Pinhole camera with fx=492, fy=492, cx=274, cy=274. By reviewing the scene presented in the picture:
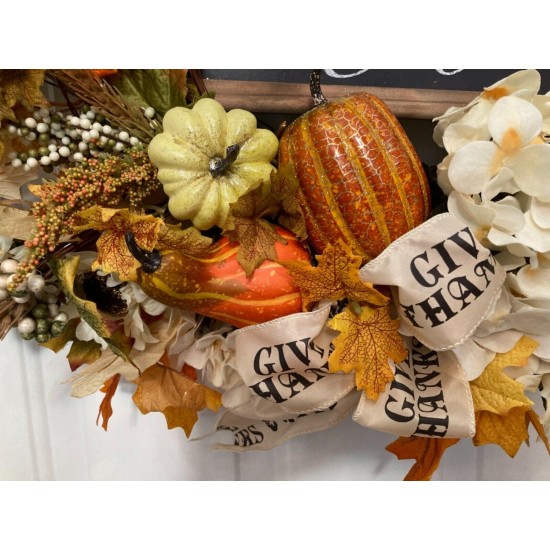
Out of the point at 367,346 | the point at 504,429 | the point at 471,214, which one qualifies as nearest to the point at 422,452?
the point at 504,429

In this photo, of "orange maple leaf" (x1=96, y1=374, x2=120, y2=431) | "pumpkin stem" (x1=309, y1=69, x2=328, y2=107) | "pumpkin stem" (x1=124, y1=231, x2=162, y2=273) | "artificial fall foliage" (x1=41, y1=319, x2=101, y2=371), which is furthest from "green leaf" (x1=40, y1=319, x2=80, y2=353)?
"pumpkin stem" (x1=309, y1=69, x2=328, y2=107)

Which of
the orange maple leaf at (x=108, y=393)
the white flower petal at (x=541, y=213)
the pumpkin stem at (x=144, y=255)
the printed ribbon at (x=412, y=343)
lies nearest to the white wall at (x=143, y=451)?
the orange maple leaf at (x=108, y=393)

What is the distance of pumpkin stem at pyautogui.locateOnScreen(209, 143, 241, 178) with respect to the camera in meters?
0.55

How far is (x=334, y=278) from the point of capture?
568mm

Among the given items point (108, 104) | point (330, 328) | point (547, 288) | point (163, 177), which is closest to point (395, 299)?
point (330, 328)

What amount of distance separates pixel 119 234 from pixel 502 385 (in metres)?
0.51

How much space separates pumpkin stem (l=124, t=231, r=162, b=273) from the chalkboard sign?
24 cm

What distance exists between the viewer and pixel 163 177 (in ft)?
1.86

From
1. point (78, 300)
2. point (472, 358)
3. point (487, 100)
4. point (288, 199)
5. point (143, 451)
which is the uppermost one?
point (487, 100)

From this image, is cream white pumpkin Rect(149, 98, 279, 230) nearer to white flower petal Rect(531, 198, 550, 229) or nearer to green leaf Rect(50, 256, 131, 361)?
green leaf Rect(50, 256, 131, 361)

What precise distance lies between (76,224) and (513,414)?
0.61m

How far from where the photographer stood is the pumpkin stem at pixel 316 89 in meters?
0.61

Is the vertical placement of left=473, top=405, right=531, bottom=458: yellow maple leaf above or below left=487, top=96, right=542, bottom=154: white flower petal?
below

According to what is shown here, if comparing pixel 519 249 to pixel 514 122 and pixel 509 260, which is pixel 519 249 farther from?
pixel 514 122
